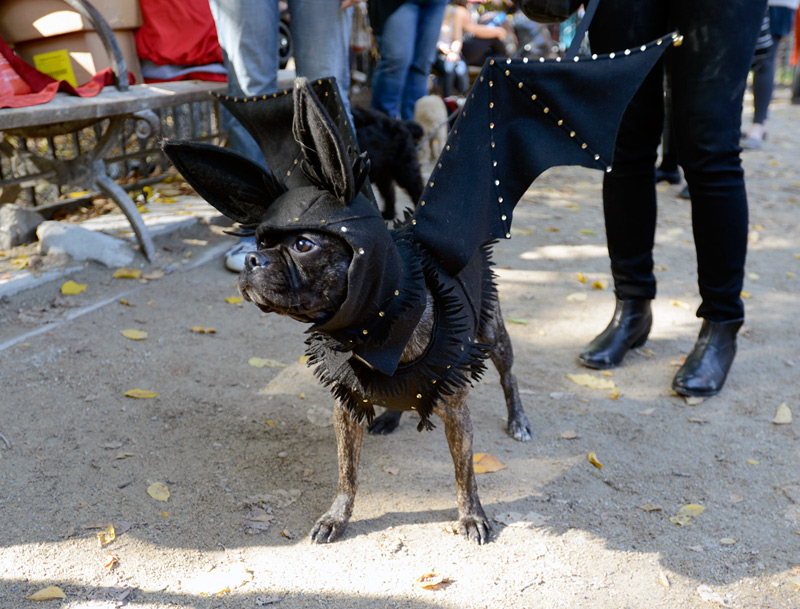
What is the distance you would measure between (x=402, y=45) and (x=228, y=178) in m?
4.69

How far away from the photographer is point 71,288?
412 cm

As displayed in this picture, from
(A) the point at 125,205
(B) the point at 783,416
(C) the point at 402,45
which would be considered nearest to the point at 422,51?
(C) the point at 402,45

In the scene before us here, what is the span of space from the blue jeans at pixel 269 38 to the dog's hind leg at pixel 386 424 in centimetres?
195

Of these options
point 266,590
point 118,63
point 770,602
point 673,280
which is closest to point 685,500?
point 770,602

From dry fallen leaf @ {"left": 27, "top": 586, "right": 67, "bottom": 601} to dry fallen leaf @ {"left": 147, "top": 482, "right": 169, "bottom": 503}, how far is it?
1.59 feet

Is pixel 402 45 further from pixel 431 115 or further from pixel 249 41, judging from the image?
pixel 249 41

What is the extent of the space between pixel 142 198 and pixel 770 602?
212 inches

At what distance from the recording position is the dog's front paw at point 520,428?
3.01 meters

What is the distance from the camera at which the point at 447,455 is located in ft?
9.48

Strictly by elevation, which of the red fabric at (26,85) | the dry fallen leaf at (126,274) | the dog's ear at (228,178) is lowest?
the dry fallen leaf at (126,274)

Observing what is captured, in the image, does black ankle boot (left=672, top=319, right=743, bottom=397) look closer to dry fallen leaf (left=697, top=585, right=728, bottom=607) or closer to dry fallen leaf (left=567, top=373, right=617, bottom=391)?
dry fallen leaf (left=567, top=373, right=617, bottom=391)

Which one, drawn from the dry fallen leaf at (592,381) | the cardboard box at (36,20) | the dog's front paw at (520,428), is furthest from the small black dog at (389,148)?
the dog's front paw at (520,428)

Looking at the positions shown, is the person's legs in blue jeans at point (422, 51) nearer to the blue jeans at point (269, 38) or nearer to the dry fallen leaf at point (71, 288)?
the blue jeans at point (269, 38)

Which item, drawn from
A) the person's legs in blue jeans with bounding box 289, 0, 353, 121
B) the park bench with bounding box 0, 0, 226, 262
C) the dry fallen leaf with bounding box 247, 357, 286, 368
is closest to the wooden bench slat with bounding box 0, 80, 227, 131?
the park bench with bounding box 0, 0, 226, 262
